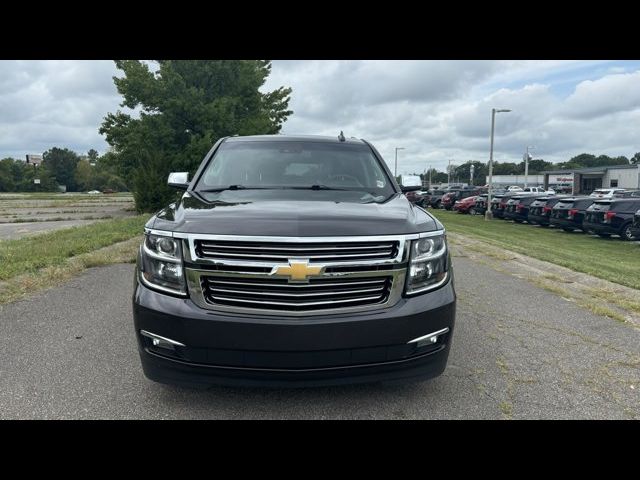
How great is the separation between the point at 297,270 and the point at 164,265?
2.60 ft

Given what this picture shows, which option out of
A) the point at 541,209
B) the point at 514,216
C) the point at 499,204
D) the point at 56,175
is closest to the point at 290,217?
the point at 541,209

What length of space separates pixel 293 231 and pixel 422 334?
37.5 inches

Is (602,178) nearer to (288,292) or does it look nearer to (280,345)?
(288,292)

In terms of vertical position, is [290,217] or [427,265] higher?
[290,217]

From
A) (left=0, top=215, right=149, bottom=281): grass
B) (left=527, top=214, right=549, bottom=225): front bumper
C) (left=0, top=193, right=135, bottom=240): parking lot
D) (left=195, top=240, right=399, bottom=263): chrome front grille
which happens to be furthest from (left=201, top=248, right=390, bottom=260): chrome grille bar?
(left=527, top=214, right=549, bottom=225): front bumper

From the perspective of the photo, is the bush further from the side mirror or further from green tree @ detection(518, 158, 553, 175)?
green tree @ detection(518, 158, 553, 175)

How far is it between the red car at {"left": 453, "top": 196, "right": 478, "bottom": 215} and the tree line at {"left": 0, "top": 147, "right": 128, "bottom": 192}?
101 meters

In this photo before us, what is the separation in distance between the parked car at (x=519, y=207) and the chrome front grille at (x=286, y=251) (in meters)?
23.8

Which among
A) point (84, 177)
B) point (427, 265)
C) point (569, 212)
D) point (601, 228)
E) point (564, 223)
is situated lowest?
point (564, 223)

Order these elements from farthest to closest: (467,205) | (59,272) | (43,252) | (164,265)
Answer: (467,205), (43,252), (59,272), (164,265)

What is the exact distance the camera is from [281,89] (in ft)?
111

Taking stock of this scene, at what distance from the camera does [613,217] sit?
17016mm

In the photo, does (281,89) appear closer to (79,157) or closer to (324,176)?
(324,176)
